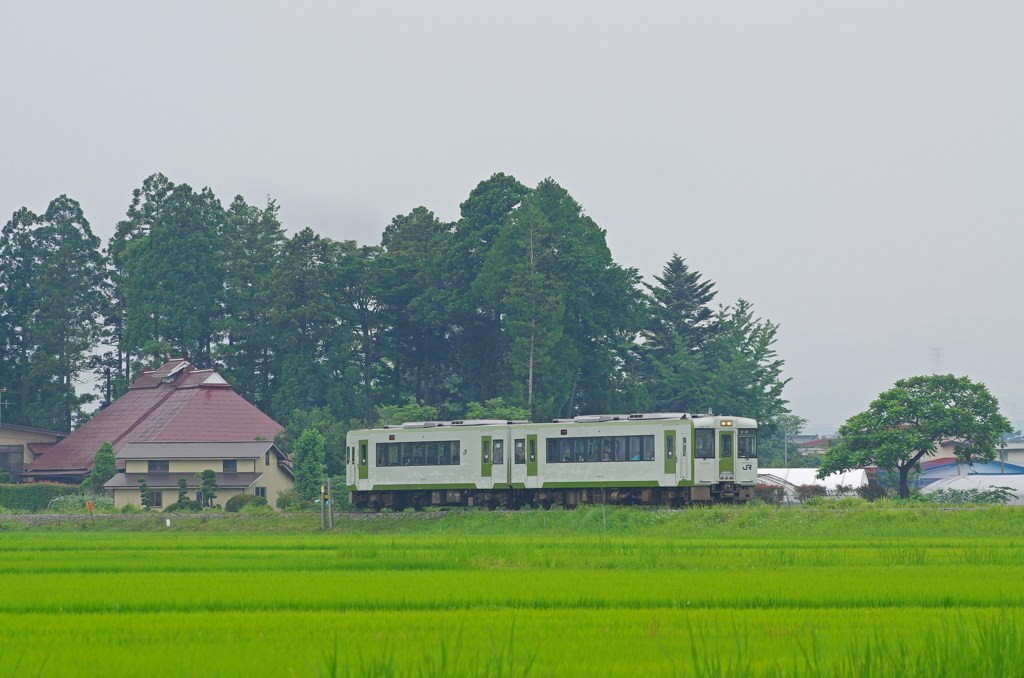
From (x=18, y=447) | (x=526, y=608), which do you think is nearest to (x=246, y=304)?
(x=18, y=447)

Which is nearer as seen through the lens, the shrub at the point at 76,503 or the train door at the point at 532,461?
the train door at the point at 532,461

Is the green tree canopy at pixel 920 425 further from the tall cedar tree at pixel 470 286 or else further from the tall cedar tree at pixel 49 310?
the tall cedar tree at pixel 49 310

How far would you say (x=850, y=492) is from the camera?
5438 cm

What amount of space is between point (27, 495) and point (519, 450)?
105ft

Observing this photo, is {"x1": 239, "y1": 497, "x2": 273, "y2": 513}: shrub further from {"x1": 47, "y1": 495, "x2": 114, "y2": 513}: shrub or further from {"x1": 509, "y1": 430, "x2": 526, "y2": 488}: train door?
{"x1": 509, "y1": 430, "x2": 526, "y2": 488}: train door

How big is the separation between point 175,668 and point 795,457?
3838 inches

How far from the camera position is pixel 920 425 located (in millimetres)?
47656

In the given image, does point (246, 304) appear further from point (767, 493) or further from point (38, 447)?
point (767, 493)

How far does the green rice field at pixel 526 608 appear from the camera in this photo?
962 centimetres

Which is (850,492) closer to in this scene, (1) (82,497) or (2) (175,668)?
(1) (82,497)

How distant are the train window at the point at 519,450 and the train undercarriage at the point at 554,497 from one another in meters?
1.32

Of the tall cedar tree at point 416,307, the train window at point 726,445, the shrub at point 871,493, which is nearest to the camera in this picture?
the train window at point 726,445

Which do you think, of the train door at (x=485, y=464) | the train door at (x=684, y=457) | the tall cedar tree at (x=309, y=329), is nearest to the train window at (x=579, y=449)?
the train door at (x=485, y=464)

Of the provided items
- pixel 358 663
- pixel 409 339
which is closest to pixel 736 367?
pixel 409 339
